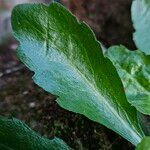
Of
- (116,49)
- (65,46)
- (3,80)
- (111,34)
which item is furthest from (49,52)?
(111,34)

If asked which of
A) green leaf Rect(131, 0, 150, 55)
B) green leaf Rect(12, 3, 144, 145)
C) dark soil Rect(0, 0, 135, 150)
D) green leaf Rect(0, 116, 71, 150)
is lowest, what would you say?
dark soil Rect(0, 0, 135, 150)

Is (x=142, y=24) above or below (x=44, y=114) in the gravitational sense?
above

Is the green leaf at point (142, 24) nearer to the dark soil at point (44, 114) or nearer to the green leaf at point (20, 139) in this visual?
the dark soil at point (44, 114)

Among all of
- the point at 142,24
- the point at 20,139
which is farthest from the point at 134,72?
the point at 20,139

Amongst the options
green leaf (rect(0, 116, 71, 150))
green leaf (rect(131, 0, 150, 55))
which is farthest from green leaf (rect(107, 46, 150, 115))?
green leaf (rect(0, 116, 71, 150))

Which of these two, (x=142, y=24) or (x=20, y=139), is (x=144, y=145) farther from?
(x=142, y=24)

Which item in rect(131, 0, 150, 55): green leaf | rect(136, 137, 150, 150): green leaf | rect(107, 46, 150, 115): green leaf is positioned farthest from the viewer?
rect(131, 0, 150, 55): green leaf

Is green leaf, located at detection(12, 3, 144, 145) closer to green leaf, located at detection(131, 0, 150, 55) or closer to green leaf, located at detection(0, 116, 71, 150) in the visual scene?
green leaf, located at detection(0, 116, 71, 150)
